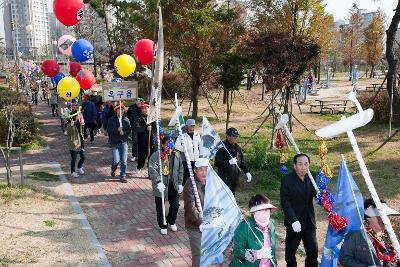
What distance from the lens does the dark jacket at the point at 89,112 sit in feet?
46.5

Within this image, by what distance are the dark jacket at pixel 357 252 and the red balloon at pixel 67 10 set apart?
28.7 ft

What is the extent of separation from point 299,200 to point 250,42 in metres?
7.97

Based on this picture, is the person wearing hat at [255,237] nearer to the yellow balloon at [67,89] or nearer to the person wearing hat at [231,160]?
the person wearing hat at [231,160]

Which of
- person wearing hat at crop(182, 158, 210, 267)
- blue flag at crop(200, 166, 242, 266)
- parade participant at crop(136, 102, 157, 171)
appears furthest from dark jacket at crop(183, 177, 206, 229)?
parade participant at crop(136, 102, 157, 171)

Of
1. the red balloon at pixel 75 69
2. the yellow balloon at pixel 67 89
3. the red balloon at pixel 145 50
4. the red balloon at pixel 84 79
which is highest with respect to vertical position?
the red balloon at pixel 145 50

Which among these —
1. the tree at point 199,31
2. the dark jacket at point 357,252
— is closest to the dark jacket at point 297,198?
the dark jacket at point 357,252

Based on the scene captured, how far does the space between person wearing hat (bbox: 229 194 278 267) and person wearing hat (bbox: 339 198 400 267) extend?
77 centimetres

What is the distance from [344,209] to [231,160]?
298cm

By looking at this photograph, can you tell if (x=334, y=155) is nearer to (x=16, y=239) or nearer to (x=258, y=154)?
(x=258, y=154)

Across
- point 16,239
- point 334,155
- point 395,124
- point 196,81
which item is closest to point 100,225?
point 16,239

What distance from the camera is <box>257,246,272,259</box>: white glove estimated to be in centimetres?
411

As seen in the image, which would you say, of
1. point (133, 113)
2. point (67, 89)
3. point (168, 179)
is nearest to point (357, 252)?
point (168, 179)

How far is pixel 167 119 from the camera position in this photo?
20.5 m

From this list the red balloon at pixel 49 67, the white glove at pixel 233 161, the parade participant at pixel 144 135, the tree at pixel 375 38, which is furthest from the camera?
the tree at pixel 375 38
